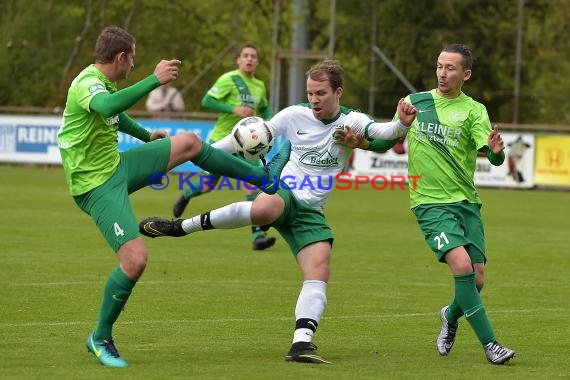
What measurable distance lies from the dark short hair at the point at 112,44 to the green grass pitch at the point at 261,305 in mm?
1914

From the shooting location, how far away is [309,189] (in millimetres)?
8234

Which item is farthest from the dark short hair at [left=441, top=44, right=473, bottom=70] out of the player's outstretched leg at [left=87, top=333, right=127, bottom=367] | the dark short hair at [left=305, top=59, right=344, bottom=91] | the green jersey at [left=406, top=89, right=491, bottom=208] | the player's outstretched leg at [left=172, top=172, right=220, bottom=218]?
the player's outstretched leg at [left=172, top=172, right=220, bottom=218]

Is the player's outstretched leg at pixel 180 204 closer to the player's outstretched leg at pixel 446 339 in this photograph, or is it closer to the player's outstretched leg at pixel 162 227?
the player's outstretched leg at pixel 162 227

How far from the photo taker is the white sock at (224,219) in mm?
8281

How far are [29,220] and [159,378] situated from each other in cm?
1118

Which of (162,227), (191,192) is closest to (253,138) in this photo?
(162,227)

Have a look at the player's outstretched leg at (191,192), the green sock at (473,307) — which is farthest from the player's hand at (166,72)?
the player's outstretched leg at (191,192)

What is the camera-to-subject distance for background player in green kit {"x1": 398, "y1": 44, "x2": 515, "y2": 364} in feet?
26.7

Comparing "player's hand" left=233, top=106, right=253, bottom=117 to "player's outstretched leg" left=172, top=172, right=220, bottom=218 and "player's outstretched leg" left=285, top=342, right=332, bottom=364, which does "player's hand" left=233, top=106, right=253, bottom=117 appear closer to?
"player's outstretched leg" left=172, top=172, right=220, bottom=218

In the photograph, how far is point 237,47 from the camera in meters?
36.4

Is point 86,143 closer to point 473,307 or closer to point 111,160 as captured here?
point 111,160

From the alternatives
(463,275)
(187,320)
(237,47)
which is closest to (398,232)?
(187,320)

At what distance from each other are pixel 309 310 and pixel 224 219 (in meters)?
0.88

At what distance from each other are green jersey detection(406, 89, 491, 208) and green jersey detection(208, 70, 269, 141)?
8.82 meters
